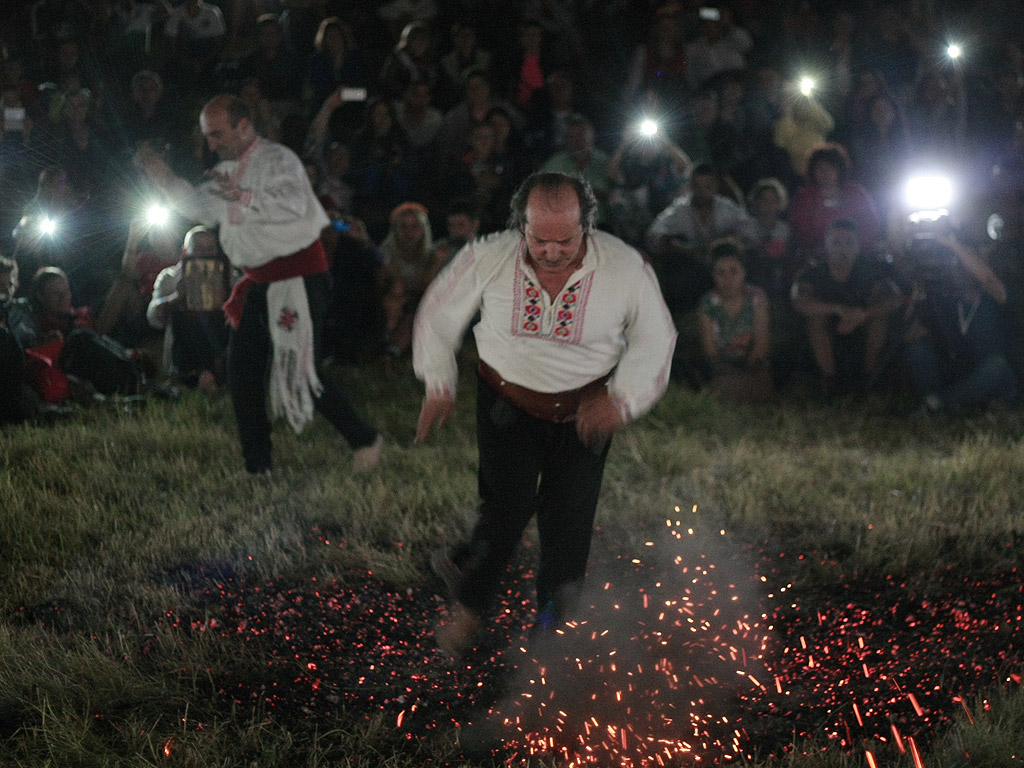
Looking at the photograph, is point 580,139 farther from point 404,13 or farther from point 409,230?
point 404,13

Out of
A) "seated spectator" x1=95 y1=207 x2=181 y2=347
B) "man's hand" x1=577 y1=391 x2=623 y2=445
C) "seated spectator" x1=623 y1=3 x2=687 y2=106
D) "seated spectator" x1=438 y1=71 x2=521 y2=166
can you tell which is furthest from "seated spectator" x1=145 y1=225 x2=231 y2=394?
"seated spectator" x1=623 y1=3 x2=687 y2=106

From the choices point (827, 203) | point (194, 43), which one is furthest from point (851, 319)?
point (194, 43)

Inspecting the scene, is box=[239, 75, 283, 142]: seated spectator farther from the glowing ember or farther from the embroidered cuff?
the embroidered cuff

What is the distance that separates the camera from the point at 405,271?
26.9 feet

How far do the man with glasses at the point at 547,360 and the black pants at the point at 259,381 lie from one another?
6.37 ft

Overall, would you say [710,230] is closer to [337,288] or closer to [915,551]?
[337,288]

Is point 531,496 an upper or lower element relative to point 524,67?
lower

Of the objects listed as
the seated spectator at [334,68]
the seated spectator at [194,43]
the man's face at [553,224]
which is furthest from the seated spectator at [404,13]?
the man's face at [553,224]

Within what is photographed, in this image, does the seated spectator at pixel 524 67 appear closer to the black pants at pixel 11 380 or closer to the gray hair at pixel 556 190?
the black pants at pixel 11 380

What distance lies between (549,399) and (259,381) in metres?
2.31

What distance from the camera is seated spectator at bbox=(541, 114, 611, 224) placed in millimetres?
8617

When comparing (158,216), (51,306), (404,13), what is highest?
(404,13)

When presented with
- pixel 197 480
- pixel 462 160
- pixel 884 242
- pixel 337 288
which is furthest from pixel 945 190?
pixel 197 480

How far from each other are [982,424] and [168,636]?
507 cm
